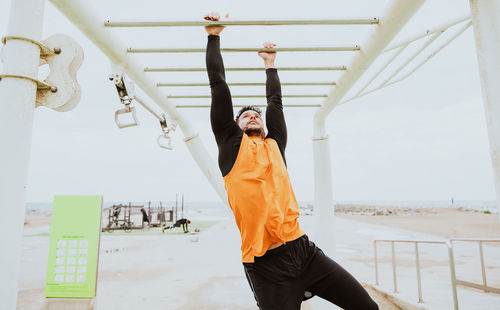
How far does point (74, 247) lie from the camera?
439cm

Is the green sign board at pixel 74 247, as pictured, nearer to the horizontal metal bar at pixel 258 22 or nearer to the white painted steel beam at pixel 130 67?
the white painted steel beam at pixel 130 67

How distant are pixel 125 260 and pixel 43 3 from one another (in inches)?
341

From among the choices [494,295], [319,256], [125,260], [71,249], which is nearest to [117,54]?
[319,256]

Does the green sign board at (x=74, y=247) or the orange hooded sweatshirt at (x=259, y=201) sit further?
the green sign board at (x=74, y=247)

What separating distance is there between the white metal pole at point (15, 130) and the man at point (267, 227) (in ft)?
2.77

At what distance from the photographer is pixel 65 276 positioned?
4277 millimetres

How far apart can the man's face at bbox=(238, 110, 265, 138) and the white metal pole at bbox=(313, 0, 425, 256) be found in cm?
78

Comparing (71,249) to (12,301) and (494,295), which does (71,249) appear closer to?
(12,301)

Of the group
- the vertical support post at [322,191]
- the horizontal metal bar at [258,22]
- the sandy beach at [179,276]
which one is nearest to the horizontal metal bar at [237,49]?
the horizontal metal bar at [258,22]

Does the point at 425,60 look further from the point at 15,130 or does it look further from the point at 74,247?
the point at 74,247

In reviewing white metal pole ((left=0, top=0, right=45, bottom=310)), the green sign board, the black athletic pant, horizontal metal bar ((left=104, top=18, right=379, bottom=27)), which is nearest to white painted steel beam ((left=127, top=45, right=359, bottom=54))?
horizontal metal bar ((left=104, top=18, right=379, bottom=27))

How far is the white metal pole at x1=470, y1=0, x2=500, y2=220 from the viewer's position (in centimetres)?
109

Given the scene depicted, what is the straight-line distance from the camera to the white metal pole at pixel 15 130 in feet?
3.27

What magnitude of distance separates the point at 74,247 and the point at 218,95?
159 inches
